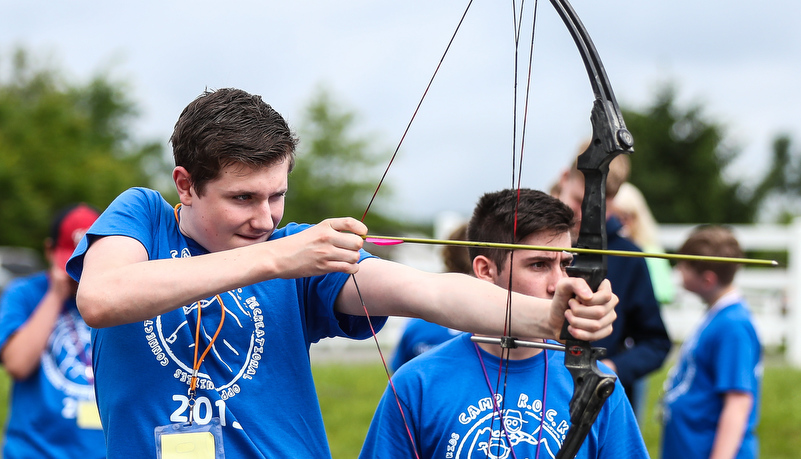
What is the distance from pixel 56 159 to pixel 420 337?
26.4 meters

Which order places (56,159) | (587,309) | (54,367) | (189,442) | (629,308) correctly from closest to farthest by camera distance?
(587,309), (189,442), (54,367), (629,308), (56,159)

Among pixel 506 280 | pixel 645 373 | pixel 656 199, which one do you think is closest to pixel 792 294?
pixel 645 373

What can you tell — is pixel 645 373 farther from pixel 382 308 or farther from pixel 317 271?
pixel 317 271

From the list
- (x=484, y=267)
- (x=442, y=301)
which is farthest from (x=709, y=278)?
(x=442, y=301)

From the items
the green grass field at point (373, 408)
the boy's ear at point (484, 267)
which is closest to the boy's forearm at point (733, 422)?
the boy's ear at point (484, 267)

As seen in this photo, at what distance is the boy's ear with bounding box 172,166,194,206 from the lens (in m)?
1.97

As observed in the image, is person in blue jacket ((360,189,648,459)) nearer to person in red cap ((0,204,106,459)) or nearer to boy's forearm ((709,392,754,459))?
boy's forearm ((709,392,754,459))

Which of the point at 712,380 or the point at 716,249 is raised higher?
the point at 716,249

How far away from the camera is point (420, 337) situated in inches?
152

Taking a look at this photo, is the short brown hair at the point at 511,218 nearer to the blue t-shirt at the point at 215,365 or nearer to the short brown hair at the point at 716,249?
the blue t-shirt at the point at 215,365

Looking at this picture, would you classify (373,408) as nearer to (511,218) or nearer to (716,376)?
(716,376)

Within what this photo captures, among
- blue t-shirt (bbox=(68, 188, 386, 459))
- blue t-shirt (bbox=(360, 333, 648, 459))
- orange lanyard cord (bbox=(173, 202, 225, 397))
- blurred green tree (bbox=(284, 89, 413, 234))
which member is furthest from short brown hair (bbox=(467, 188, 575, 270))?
blurred green tree (bbox=(284, 89, 413, 234))

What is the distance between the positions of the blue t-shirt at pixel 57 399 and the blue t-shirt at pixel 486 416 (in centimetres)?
168

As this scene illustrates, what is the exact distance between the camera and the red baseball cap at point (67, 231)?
11.6ft
